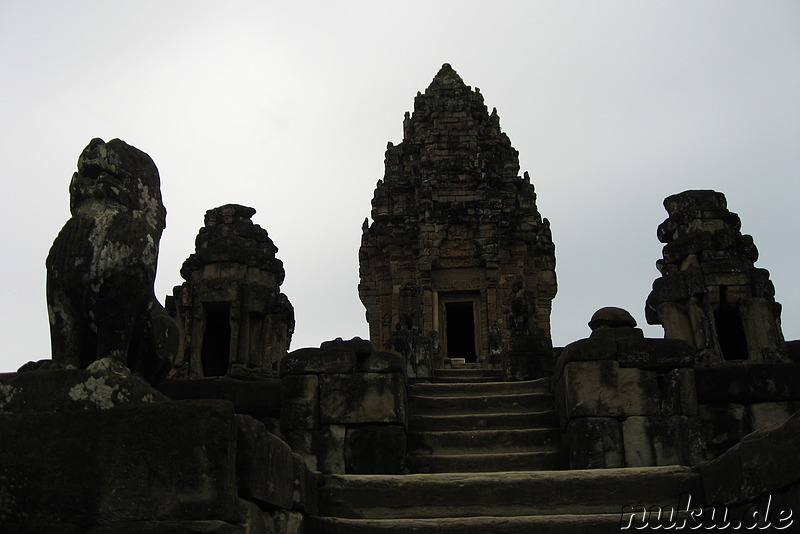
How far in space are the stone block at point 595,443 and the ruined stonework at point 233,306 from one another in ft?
20.5

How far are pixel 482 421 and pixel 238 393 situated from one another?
2657mm

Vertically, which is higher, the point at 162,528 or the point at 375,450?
the point at 375,450

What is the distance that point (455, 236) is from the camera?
23.5m

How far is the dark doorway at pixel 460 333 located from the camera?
24453 mm

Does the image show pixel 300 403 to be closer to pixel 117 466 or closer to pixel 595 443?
pixel 595 443

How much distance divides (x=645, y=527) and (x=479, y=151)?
20.6m

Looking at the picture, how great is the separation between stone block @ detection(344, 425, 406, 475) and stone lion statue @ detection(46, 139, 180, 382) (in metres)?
3.45

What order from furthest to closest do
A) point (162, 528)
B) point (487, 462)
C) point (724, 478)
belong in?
point (487, 462)
point (724, 478)
point (162, 528)

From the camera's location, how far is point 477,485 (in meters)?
6.13

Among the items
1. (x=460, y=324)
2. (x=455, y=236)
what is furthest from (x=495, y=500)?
(x=460, y=324)

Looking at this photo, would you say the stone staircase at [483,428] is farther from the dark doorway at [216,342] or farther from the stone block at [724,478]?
the dark doorway at [216,342]

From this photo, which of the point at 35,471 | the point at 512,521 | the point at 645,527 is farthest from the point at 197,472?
the point at 645,527

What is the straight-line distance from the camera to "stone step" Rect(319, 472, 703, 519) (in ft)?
19.5

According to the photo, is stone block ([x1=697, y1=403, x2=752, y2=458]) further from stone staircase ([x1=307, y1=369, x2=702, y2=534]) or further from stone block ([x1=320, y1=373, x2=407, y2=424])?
stone block ([x1=320, y1=373, x2=407, y2=424])
